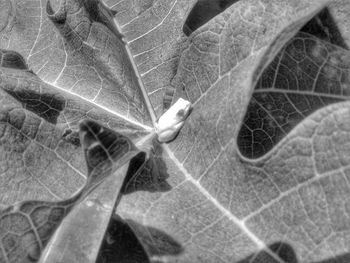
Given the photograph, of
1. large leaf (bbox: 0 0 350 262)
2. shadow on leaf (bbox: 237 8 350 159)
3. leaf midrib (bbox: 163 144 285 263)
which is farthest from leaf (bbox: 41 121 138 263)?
shadow on leaf (bbox: 237 8 350 159)

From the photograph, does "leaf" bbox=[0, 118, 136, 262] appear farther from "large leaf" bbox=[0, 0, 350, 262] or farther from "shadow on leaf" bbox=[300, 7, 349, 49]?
"shadow on leaf" bbox=[300, 7, 349, 49]

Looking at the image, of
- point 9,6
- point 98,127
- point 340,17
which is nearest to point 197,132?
point 98,127

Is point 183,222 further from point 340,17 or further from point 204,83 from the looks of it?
point 340,17

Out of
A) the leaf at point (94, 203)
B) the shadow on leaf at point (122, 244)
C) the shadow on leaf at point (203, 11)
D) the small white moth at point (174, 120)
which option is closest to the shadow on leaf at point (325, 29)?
the shadow on leaf at point (203, 11)

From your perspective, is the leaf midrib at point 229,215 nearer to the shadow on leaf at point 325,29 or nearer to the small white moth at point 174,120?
the small white moth at point 174,120

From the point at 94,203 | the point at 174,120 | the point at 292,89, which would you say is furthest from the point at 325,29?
the point at 94,203
